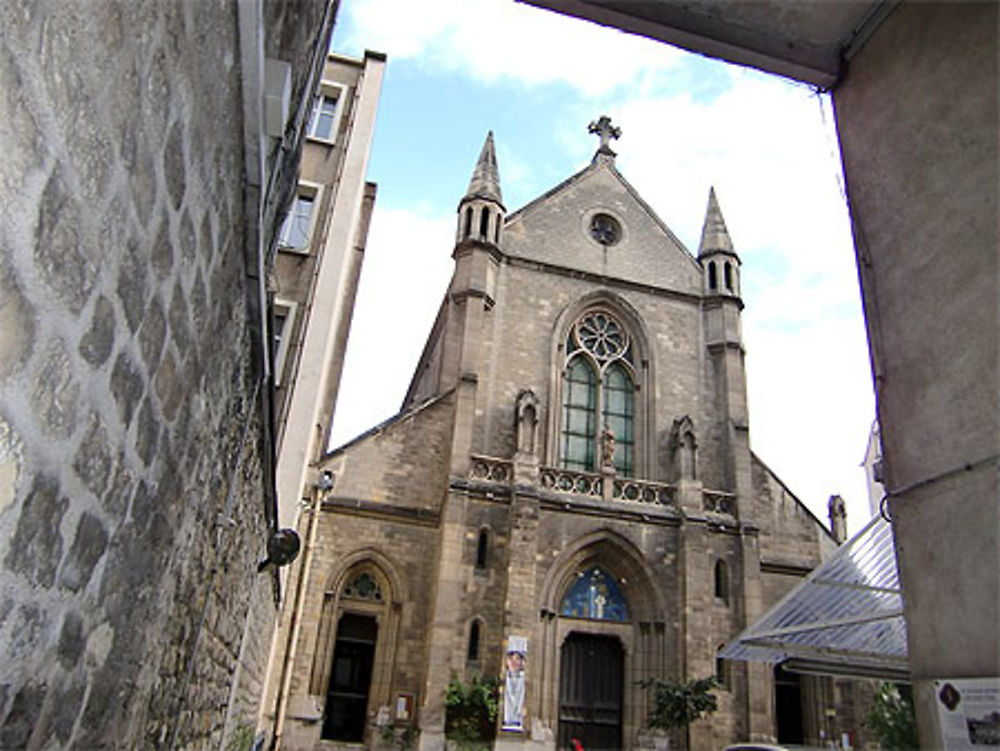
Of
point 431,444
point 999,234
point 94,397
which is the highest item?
point 431,444

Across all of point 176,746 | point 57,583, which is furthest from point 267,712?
point 57,583

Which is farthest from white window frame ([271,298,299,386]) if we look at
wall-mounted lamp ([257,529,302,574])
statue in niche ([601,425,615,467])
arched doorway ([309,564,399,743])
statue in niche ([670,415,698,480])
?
statue in niche ([670,415,698,480])

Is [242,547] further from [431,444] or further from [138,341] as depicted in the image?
[431,444]

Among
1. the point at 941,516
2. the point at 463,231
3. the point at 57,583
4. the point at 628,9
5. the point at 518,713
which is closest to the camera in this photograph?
the point at 57,583

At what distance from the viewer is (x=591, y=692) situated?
657 inches

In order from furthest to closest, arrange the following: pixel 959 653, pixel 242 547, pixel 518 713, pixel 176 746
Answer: pixel 518 713
pixel 242 547
pixel 176 746
pixel 959 653

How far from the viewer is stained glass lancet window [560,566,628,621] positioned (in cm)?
1717

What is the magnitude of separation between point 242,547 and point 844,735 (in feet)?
54.5

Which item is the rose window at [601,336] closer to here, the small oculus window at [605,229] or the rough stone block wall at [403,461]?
the small oculus window at [605,229]

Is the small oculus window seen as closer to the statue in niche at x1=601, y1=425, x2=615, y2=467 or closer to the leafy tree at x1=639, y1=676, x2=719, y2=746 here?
the statue in niche at x1=601, y1=425, x2=615, y2=467

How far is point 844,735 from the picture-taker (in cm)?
1692

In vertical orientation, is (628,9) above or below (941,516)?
above

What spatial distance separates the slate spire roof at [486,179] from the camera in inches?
801

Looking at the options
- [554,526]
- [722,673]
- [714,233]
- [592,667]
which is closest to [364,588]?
[554,526]
